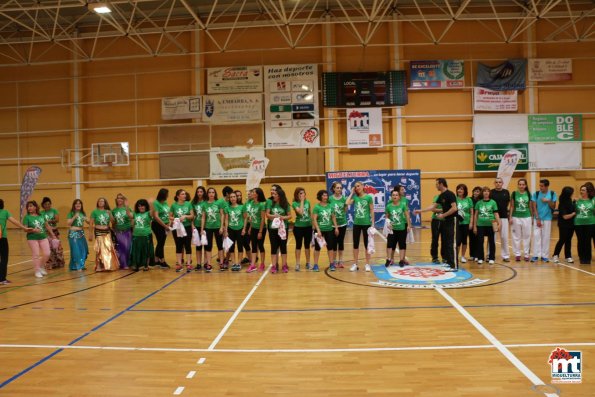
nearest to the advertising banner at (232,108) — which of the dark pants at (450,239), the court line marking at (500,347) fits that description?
the dark pants at (450,239)

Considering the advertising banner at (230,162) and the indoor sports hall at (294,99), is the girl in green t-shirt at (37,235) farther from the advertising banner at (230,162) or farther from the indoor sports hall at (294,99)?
the advertising banner at (230,162)

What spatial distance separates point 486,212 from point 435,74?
11484 millimetres

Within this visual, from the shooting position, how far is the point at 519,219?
8633 mm

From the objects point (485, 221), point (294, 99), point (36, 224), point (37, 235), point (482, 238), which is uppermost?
point (294, 99)

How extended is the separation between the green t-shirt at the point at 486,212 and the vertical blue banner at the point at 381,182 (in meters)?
9.21

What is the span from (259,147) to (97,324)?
14075 millimetres

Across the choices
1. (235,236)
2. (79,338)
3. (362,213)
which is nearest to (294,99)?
(235,236)

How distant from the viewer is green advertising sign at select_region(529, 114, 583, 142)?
712 inches

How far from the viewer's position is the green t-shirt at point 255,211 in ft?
27.4

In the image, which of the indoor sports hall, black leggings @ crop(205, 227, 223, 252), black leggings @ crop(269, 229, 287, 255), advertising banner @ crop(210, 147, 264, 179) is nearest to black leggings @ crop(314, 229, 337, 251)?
black leggings @ crop(269, 229, 287, 255)

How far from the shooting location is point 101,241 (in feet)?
29.0

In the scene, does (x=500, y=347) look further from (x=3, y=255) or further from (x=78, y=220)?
(x=78, y=220)

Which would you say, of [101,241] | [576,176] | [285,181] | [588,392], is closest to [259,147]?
[285,181]

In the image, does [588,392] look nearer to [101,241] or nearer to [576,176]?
[101,241]
